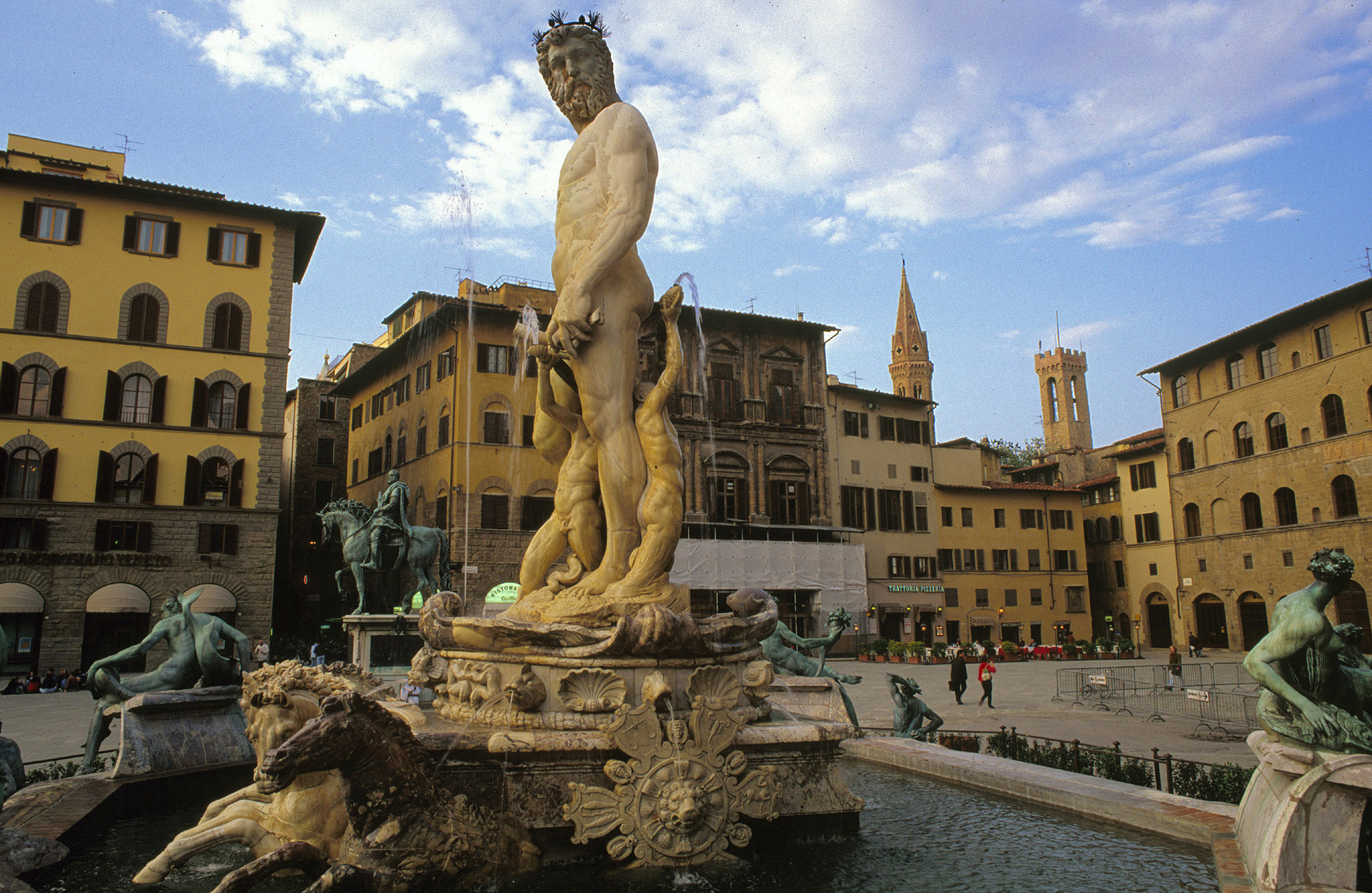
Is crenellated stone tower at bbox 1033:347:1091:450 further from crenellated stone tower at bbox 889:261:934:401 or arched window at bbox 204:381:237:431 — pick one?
arched window at bbox 204:381:237:431

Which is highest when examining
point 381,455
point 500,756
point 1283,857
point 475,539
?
point 381,455

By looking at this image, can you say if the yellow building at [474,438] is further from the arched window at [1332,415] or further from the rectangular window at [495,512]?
the arched window at [1332,415]

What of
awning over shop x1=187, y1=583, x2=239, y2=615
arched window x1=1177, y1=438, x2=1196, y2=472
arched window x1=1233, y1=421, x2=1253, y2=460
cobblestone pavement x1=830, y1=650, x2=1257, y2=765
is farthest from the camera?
arched window x1=1177, y1=438, x2=1196, y2=472

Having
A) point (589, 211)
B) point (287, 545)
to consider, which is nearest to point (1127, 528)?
point (287, 545)

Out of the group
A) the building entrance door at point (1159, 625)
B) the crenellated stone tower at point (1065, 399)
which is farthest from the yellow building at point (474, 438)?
the crenellated stone tower at point (1065, 399)

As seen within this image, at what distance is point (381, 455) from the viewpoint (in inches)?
1700

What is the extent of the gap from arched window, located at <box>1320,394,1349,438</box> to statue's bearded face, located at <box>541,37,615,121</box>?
4161cm

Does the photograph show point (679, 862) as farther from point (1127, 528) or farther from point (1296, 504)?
point (1127, 528)

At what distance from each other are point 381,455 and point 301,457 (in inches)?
441

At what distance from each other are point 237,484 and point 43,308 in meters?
8.60

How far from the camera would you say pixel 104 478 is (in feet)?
99.2

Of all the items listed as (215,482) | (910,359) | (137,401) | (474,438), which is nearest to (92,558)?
(215,482)

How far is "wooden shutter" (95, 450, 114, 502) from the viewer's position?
98.8 feet

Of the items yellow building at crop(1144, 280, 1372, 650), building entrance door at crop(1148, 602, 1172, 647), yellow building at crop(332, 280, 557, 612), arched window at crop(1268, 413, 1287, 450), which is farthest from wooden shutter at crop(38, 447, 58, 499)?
building entrance door at crop(1148, 602, 1172, 647)
